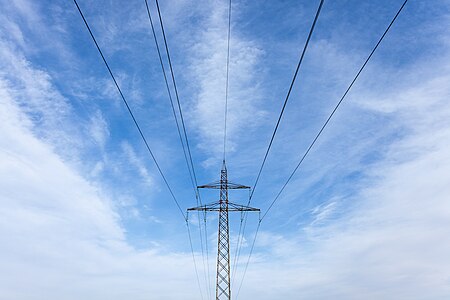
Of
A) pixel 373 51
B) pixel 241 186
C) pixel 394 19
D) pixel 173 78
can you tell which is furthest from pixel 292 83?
pixel 241 186

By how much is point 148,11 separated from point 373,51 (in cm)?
703

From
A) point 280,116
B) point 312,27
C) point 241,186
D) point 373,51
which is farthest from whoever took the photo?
point 241,186

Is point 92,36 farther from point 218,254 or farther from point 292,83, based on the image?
point 218,254

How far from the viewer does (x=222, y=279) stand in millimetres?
35125

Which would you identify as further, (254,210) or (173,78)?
(254,210)

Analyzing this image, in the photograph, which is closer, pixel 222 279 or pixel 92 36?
pixel 92 36

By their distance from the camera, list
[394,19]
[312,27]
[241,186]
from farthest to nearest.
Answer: [241,186]
[394,19]
[312,27]

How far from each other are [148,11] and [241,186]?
90.0 feet

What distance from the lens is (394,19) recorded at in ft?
33.0

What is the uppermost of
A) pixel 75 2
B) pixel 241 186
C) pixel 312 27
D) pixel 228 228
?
pixel 241 186

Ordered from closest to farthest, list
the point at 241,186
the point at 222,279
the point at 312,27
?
the point at 312,27, the point at 222,279, the point at 241,186

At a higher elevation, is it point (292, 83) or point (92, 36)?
point (92, 36)

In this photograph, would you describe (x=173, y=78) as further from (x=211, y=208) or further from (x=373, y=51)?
(x=211, y=208)

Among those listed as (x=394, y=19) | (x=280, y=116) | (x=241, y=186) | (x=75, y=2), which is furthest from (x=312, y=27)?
(x=241, y=186)
